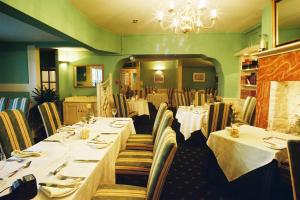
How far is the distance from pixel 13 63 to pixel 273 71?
6505 mm

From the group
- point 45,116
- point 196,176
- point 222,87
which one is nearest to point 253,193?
point 196,176

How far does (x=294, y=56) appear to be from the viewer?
2.82 metres

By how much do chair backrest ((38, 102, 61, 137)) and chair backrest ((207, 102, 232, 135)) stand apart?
253 centimetres

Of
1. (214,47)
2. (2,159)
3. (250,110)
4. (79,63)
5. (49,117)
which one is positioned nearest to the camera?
(2,159)

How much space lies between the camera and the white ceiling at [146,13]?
A: 11.5 feet

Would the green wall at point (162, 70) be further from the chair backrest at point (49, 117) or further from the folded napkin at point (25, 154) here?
the folded napkin at point (25, 154)

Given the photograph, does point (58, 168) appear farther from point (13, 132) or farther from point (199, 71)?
point (199, 71)

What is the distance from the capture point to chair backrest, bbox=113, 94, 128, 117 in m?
5.10

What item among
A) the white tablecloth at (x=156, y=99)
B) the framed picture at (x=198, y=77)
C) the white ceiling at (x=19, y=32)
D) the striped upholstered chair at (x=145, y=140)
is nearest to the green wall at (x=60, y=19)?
the white ceiling at (x=19, y=32)

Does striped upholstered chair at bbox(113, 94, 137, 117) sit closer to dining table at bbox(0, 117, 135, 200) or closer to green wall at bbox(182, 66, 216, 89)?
dining table at bbox(0, 117, 135, 200)

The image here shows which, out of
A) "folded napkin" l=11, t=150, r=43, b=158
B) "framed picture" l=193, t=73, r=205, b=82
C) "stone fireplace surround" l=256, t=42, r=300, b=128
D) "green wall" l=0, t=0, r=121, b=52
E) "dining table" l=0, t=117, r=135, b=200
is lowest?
"dining table" l=0, t=117, r=135, b=200

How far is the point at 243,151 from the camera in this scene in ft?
7.16

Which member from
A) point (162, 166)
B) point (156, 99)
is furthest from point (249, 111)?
point (156, 99)

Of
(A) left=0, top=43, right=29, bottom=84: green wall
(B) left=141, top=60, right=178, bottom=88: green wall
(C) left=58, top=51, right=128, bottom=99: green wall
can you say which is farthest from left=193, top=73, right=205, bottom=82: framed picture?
(A) left=0, top=43, right=29, bottom=84: green wall
